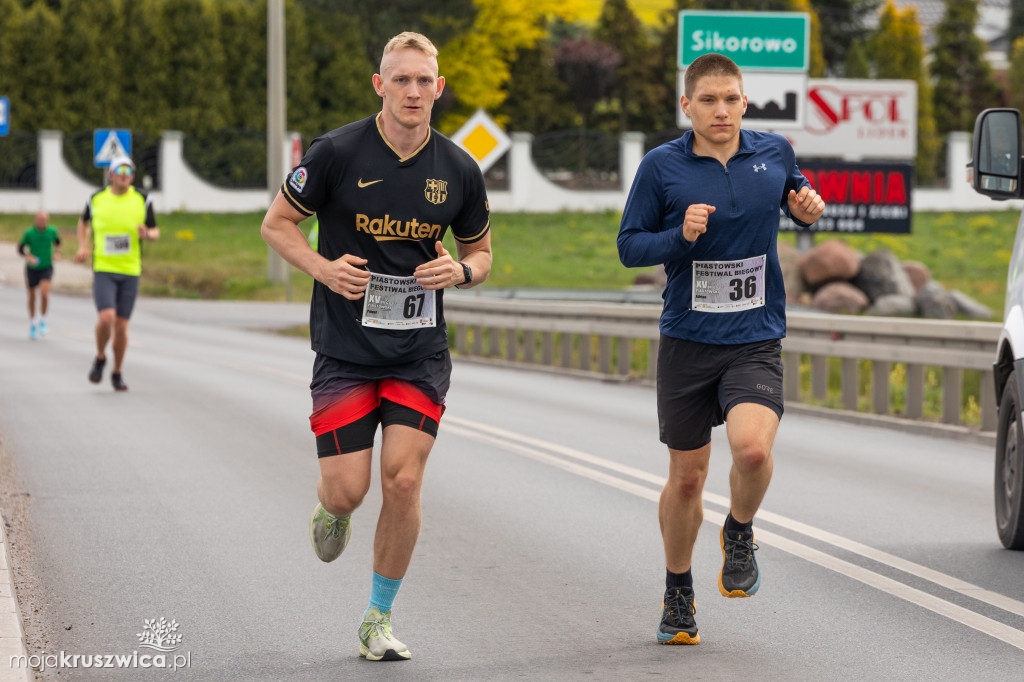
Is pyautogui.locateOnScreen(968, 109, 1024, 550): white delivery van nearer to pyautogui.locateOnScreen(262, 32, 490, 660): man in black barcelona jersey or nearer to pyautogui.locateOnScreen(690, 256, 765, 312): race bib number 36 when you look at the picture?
pyautogui.locateOnScreen(690, 256, 765, 312): race bib number 36

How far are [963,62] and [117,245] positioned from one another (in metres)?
79.7

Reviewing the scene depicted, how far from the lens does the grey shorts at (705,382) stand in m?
5.93

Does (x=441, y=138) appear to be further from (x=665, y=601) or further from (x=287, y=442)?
(x=287, y=442)

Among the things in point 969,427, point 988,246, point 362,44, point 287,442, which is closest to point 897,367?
point 969,427

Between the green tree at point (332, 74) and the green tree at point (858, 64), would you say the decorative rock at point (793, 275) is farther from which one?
the green tree at point (858, 64)

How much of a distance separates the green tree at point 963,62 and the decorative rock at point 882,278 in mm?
59699

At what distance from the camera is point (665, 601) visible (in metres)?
6.10

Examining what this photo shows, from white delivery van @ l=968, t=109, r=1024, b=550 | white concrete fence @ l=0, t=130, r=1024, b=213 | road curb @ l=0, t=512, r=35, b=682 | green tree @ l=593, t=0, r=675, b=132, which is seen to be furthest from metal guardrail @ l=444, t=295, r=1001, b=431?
green tree @ l=593, t=0, r=675, b=132

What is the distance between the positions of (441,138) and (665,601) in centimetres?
186

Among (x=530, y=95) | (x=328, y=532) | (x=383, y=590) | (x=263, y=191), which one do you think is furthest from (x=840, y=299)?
(x=530, y=95)

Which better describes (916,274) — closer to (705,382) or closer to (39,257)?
(39,257)

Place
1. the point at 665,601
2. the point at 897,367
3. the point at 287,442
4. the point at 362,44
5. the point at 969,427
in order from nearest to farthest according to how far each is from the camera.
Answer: the point at 665,601 < the point at 287,442 < the point at 969,427 < the point at 897,367 < the point at 362,44

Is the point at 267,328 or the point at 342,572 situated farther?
the point at 267,328

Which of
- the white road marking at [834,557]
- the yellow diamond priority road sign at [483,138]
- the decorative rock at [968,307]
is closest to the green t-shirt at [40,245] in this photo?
the yellow diamond priority road sign at [483,138]
